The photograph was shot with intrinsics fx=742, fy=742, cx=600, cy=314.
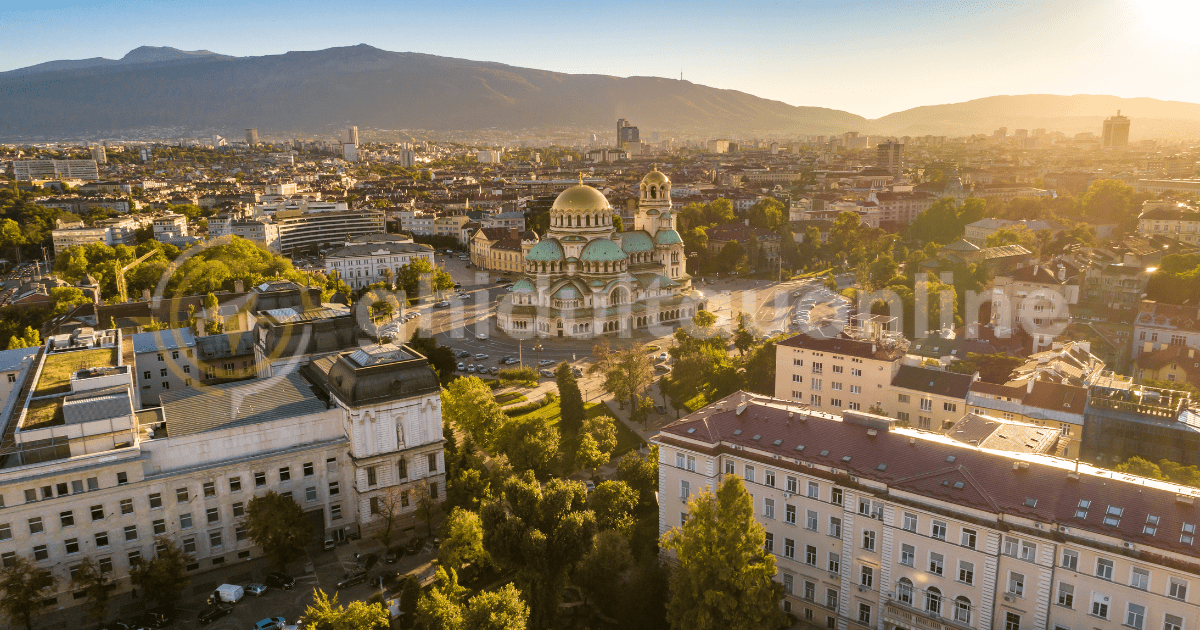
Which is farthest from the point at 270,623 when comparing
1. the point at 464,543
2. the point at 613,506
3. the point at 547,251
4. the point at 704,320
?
the point at 547,251

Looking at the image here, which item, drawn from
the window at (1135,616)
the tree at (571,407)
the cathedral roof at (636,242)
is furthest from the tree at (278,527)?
the cathedral roof at (636,242)

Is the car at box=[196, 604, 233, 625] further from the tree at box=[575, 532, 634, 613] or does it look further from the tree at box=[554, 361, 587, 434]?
the tree at box=[554, 361, 587, 434]

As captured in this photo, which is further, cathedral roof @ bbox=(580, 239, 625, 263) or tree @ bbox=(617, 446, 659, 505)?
cathedral roof @ bbox=(580, 239, 625, 263)

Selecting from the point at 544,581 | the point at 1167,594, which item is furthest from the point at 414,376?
the point at 1167,594

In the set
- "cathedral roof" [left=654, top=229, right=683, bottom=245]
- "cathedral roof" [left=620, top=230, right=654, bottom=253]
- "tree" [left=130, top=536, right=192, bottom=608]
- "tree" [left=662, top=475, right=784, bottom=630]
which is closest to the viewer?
"tree" [left=662, top=475, right=784, bottom=630]

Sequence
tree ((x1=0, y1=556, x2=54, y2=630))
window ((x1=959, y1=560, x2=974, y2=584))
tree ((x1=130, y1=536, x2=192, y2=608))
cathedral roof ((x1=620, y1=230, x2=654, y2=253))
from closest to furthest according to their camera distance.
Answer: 1. window ((x1=959, y1=560, x2=974, y2=584))
2. tree ((x1=0, y1=556, x2=54, y2=630))
3. tree ((x1=130, y1=536, x2=192, y2=608))
4. cathedral roof ((x1=620, y1=230, x2=654, y2=253))

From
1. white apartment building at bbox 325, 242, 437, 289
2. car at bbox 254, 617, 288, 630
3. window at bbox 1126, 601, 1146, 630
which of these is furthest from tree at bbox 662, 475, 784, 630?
white apartment building at bbox 325, 242, 437, 289

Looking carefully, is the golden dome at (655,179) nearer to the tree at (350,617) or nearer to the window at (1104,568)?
the window at (1104,568)

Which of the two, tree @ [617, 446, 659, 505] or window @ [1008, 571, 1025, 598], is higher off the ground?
window @ [1008, 571, 1025, 598]
